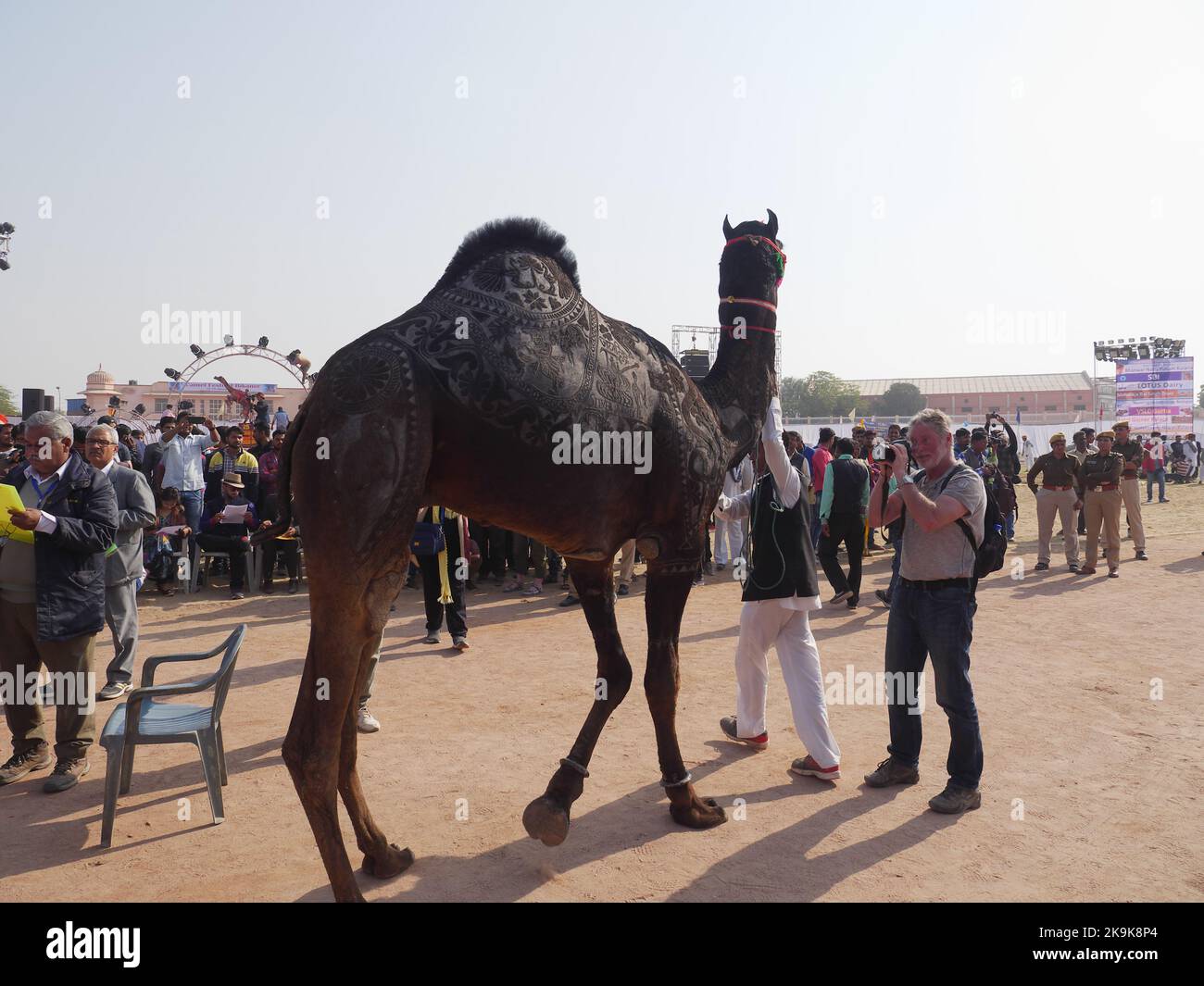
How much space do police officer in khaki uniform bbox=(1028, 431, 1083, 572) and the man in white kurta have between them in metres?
10.8

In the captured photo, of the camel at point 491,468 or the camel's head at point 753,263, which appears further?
the camel's head at point 753,263

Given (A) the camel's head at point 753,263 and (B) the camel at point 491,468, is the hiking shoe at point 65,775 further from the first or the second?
(A) the camel's head at point 753,263

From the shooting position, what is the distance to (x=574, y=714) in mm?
6996

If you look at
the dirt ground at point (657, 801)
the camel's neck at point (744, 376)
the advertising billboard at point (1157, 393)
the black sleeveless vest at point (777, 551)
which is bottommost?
the dirt ground at point (657, 801)

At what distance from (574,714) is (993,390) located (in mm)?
99480

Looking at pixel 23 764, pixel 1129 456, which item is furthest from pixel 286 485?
pixel 1129 456

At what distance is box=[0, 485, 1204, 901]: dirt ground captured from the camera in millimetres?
4230

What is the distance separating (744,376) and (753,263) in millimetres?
655

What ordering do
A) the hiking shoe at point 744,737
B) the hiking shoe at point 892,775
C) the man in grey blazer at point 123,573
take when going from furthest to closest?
1. the man in grey blazer at point 123,573
2. the hiking shoe at point 744,737
3. the hiking shoe at point 892,775

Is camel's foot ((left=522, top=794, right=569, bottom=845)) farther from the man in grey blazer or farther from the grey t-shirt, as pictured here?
the man in grey blazer

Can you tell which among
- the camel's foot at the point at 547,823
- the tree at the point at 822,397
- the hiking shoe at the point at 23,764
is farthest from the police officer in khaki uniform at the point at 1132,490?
the tree at the point at 822,397

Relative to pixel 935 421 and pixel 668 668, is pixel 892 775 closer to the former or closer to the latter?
pixel 668 668

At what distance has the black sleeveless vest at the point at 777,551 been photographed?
5711mm

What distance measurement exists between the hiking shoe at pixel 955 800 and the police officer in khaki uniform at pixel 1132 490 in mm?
12335
